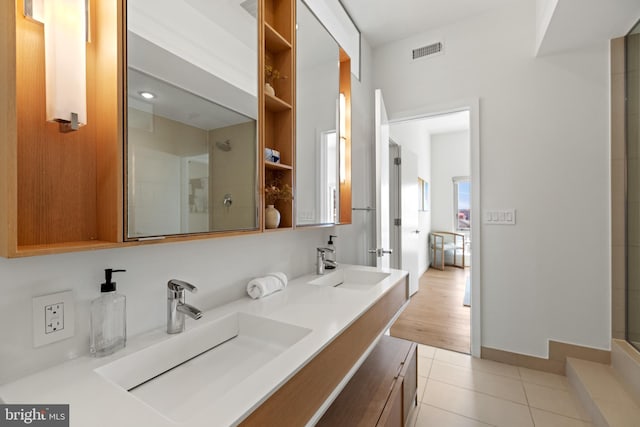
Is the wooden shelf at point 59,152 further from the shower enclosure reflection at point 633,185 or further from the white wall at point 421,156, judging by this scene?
the white wall at point 421,156

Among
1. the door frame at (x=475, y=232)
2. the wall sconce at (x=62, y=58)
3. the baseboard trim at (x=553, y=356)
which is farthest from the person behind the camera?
the door frame at (x=475, y=232)

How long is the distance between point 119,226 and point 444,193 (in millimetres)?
6348

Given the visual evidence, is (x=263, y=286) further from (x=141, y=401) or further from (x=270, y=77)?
(x=270, y=77)

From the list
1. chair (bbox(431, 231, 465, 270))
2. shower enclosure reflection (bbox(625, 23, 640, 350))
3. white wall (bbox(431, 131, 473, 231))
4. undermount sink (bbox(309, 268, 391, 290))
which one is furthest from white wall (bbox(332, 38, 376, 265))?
white wall (bbox(431, 131, 473, 231))

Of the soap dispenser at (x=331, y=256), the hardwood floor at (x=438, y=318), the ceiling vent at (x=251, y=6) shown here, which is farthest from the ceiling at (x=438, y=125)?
the ceiling vent at (x=251, y=6)

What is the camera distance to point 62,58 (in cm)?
69

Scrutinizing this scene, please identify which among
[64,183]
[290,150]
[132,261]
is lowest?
[132,261]

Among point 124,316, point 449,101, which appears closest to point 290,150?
point 124,316

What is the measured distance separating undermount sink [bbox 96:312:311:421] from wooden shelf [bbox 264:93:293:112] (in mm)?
942

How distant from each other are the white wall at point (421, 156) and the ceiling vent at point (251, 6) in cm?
283

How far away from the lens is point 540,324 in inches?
84.8

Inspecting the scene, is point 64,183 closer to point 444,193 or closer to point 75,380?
point 75,380

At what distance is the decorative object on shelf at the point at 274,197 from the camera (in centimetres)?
135

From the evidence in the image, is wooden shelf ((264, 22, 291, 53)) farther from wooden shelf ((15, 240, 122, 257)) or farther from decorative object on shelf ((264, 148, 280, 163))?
wooden shelf ((15, 240, 122, 257))
